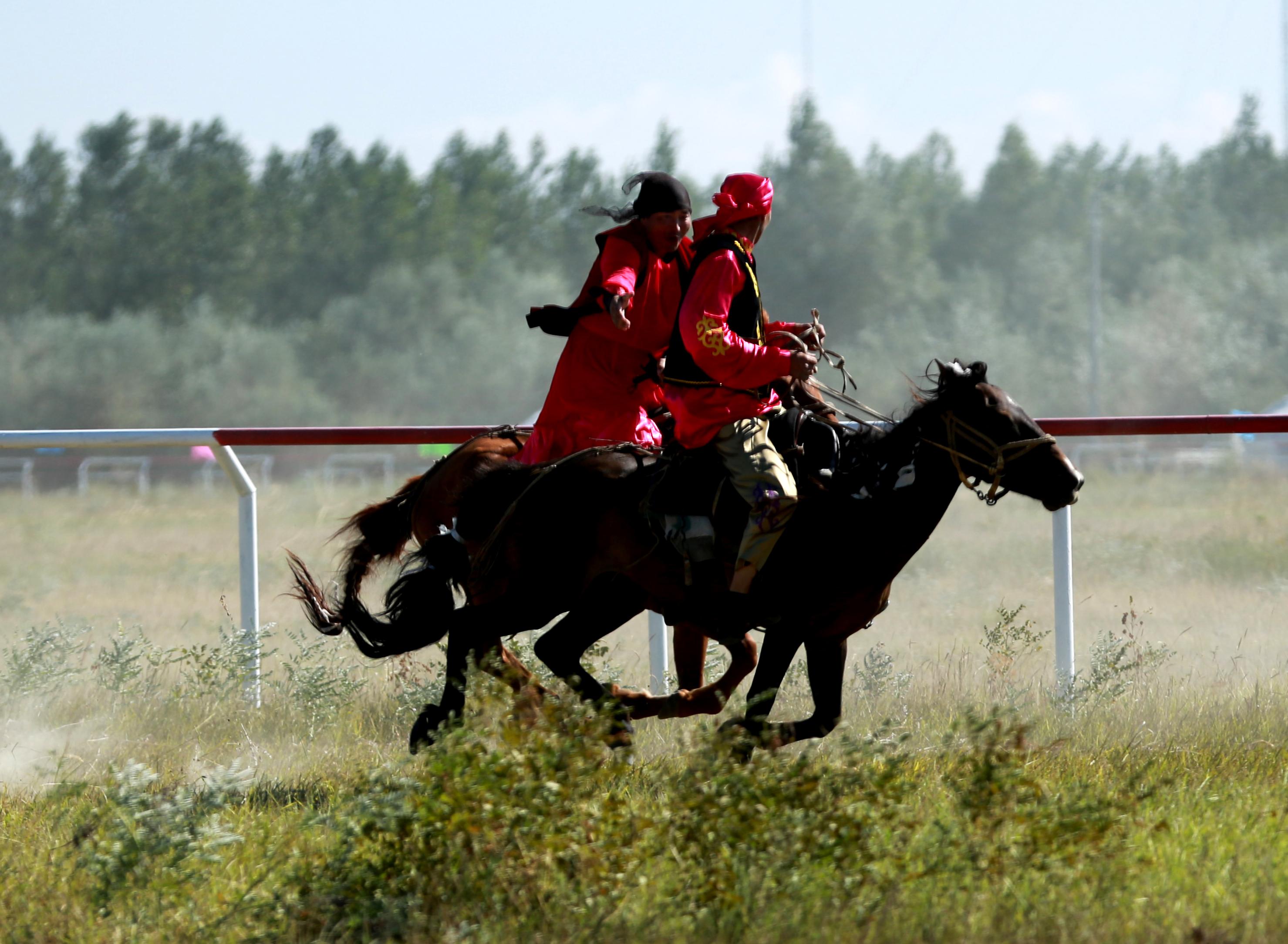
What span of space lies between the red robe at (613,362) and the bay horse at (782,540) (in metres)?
0.21

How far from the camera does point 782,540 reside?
5180 millimetres

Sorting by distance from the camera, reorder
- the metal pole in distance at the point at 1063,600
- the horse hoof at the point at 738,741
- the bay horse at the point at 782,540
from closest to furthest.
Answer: the horse hoof at the point at 738,741 → the bay horse at the point at 782,540 → the metal pole in distance at the point at 1063,600

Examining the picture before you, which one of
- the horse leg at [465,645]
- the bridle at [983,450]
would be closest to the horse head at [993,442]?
the bridle at [983,450]

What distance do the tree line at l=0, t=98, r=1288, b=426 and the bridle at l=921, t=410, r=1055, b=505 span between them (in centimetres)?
4849

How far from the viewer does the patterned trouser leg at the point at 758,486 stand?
5.01 m

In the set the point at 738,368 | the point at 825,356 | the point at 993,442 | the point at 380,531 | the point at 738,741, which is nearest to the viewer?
the point at 738,741

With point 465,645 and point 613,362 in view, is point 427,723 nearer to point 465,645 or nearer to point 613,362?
point 465,645

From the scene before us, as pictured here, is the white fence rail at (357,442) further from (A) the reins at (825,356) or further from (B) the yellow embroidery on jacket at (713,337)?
(B) the yellow embroidery on jacket at (713,337)

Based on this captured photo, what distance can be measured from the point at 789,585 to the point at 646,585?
0.52m

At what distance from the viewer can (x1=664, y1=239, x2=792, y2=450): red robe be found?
4988 millimetres

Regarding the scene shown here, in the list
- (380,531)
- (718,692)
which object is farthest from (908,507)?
(380,531)

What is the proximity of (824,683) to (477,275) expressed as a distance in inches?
2542

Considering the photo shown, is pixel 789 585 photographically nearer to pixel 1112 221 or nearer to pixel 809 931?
pixel 809 931

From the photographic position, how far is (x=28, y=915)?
3.96 meters
